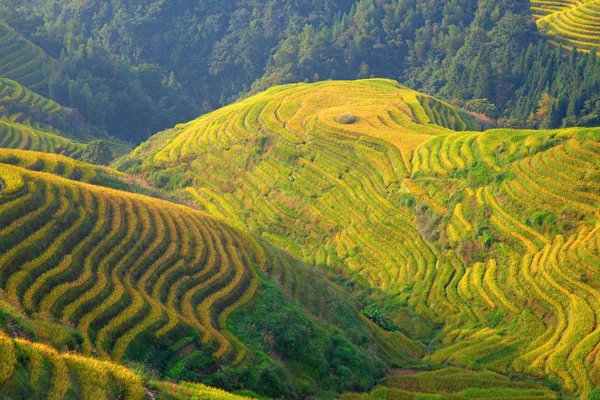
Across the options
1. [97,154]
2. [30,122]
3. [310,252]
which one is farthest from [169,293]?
[30,122]

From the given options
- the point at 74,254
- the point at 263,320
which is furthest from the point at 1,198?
the point at 263,320

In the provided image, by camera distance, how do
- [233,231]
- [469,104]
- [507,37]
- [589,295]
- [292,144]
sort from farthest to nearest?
[507,37]
[469,104]
[292,144]
[233,231]
[589,295]

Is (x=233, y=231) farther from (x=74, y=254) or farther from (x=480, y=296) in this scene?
(x=480, y=296)

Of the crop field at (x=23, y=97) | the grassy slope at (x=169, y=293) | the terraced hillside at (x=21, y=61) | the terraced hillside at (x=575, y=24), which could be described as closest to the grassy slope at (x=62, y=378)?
the grassy slope at (x=169, y=293)

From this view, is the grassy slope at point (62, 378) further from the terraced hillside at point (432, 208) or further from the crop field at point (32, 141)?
the crop field at point (32, 141)

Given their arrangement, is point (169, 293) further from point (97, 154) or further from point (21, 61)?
point (21, 61)

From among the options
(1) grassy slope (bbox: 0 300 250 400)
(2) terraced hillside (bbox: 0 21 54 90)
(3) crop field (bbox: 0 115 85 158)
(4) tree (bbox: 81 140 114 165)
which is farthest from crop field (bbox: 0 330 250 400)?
(2) terraced hillside (bbox: 0 21 54 90)
